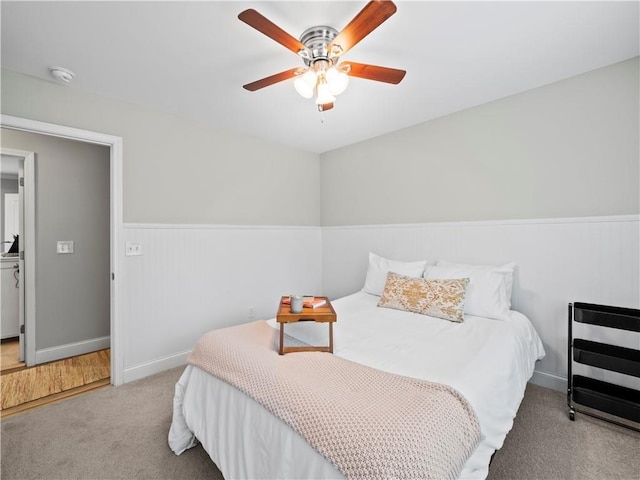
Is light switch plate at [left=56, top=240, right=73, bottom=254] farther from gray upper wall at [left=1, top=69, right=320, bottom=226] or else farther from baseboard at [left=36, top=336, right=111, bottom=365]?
gray upper wall at [left=1, top=69, right=320, bottom=226]

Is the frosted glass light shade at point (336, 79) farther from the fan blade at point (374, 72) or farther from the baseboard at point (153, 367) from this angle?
the baseboard at point (153, 367)

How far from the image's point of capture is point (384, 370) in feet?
4.75

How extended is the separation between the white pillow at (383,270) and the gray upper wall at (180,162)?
51.7 inches

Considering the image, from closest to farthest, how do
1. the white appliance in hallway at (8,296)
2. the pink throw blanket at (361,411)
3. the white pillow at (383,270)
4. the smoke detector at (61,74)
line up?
the pink throw blanket at (361,411)
the smoke detector at (61,74)
the white pillow at (383,270)
the white appliance in hallway at (8,296)

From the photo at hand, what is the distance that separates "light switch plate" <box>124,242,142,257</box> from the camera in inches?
103

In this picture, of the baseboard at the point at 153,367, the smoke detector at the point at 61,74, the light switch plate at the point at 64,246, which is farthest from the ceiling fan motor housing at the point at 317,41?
the light switch plate at the point at 64,246

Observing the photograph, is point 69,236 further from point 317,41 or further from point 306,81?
point 317,41

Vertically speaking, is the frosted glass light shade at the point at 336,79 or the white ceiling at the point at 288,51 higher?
the white ceiling at the point at 288,51

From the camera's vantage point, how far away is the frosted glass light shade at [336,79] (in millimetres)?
1694

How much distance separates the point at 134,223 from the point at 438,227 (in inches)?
112

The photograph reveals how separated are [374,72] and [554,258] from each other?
201 centimetres

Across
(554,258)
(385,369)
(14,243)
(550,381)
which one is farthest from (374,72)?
(14,243)

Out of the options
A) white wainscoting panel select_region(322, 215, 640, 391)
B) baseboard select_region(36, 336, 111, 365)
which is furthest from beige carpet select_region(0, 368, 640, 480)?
baseboard select_region(36, 336, 111, 365)

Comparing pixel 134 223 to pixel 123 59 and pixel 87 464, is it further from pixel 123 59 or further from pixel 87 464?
pixel 87 464
